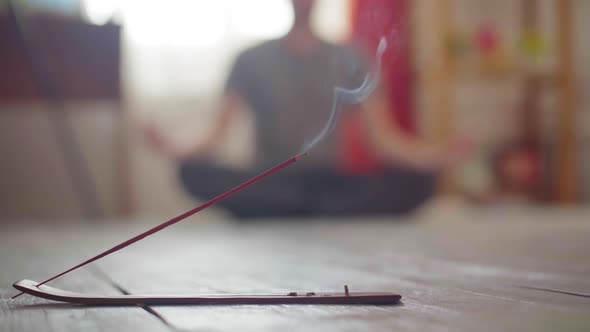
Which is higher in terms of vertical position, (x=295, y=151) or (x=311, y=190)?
(x=295, y=151)

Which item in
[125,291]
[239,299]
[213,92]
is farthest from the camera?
[213,92]

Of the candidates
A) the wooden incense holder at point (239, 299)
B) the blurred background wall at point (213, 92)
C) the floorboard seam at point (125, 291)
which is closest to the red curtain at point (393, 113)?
the blurred background wall at point (213, 92)

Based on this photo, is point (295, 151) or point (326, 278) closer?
point (326, 278)

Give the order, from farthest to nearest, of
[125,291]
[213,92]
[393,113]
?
[393,113]
[213,92]
[125,291]

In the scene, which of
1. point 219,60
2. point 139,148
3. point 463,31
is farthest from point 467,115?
point 139,148

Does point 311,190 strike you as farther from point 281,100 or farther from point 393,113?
point 393,113

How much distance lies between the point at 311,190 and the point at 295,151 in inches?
7.9

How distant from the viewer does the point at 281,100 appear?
7.84 feet

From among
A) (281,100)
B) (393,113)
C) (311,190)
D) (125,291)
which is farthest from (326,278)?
(393,113)

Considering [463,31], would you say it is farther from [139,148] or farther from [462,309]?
[462,309]

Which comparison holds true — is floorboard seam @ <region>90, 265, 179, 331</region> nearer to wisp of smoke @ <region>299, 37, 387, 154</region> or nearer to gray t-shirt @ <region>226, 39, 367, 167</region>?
wisp of smoke @ <region>299, 37, 387, 154</region>

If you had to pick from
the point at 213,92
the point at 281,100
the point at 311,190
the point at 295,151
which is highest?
the point at 213,92

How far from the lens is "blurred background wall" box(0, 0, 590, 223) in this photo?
2.70m

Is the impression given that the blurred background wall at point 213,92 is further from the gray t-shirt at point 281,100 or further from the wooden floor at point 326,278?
the wooden floor at point 326,278
